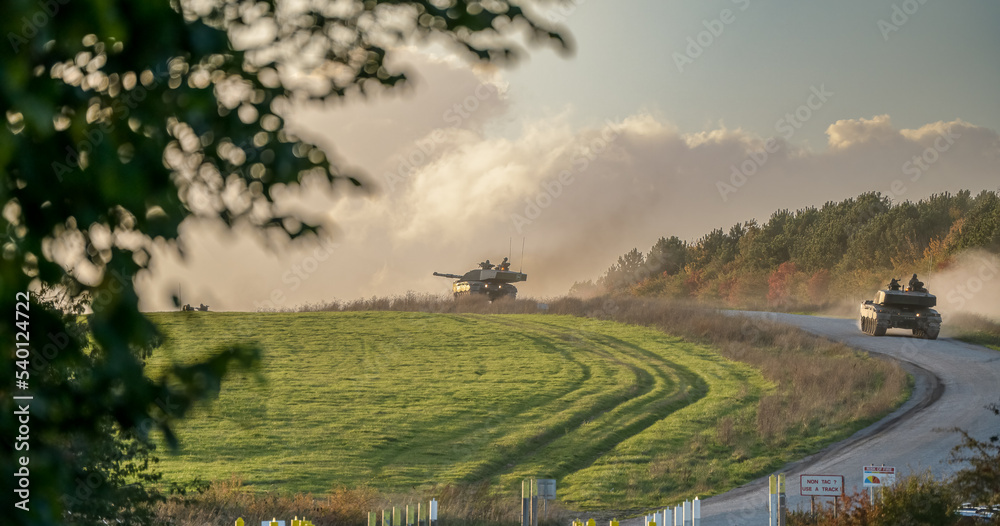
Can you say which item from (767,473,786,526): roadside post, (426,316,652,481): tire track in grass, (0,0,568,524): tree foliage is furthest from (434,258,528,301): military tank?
(0,0,568,524): tree foliage

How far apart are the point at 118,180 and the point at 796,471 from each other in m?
23.1

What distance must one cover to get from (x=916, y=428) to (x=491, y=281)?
3444 cm

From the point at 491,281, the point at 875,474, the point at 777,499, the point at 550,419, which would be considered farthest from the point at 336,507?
the point at 491,281

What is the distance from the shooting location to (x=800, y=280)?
69.9 metres

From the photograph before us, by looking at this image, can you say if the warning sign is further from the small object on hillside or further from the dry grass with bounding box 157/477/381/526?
the small object on hillside

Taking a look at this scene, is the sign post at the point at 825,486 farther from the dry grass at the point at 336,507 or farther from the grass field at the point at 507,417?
the grass field at the point at 507,417

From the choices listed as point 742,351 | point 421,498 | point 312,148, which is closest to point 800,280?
point 742,351

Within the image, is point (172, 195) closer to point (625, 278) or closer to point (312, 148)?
point (312, 148)

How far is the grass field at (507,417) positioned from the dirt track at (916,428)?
0.98 meters

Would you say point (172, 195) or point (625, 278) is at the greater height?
point (625, 278)

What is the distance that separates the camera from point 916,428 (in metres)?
24.9

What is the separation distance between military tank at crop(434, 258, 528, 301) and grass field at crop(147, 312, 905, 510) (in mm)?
14505

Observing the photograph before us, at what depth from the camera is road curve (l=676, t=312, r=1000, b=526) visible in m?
20.2

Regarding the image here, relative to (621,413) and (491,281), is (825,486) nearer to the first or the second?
(621,413)
